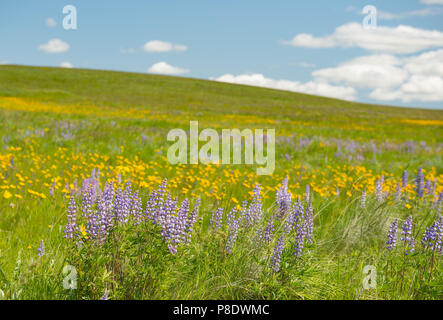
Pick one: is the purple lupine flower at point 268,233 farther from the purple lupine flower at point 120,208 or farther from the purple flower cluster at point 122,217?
the purple lupine flower at point 120,208

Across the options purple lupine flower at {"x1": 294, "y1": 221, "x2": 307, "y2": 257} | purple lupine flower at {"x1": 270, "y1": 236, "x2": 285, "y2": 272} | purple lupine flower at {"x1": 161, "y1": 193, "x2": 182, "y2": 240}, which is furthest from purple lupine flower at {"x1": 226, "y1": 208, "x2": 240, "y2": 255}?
purple lupine flower at {"x1": 161, "y1": 193, "x2": 182, "y2": 240}

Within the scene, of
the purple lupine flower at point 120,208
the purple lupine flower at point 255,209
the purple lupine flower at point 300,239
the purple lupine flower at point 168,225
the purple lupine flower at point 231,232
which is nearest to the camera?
the purple lupine flower at point 168,225

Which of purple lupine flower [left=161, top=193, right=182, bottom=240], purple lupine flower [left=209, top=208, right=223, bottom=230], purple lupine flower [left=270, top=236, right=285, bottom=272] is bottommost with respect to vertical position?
purple lupine flower [left=270, top=236, right=285, bottom=272]

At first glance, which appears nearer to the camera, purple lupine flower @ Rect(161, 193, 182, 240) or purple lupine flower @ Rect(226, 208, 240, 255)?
purple lupine flower @ Rect(161, 193, 182, 240)

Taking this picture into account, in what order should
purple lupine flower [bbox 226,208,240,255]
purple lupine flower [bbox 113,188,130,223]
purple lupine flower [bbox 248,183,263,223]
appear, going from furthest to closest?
purple lupine flower [bbox 248,183,263,223] → purple lupine flower [bbox 226,208,240,255] → purple lupine flower [bbox 113,188,130,223]

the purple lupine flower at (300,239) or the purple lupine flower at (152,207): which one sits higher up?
the purple lupine flower at (152,207)

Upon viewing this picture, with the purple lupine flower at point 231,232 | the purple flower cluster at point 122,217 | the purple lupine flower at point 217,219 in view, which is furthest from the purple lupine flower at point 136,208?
the purple lupine flower at point 231,232

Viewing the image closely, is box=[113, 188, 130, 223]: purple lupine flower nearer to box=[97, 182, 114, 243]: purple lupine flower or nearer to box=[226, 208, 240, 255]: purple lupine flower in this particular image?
box=[97, 182, 114, 243]: purple lupine flower

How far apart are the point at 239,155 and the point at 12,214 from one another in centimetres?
582

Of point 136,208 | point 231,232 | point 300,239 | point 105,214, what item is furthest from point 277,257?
point 105,214

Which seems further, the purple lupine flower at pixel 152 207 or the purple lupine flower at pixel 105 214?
the purple lupine flower at pixel 152 207
